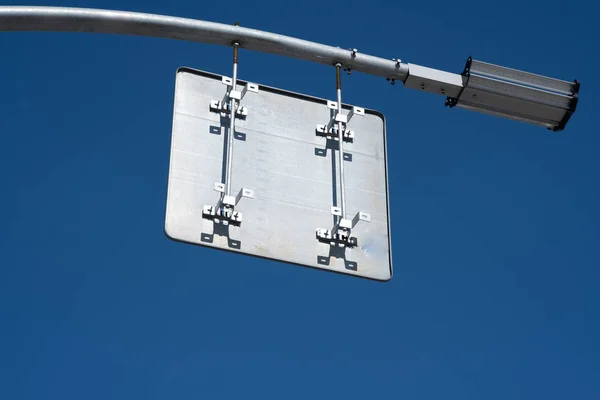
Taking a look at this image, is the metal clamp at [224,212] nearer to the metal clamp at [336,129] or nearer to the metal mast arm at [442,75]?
the metal clamp at [336,129]

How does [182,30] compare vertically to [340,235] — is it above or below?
above

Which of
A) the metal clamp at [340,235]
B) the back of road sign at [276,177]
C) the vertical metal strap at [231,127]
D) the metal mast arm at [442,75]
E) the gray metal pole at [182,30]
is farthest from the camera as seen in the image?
the metal mast arm at [442,75]

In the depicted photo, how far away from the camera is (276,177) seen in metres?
10.5

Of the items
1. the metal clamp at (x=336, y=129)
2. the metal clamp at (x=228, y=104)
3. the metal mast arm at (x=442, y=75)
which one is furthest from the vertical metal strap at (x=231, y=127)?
the metal clamp at (x=336, y=129)

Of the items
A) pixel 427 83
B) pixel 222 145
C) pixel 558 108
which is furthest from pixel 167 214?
pixel 558 108

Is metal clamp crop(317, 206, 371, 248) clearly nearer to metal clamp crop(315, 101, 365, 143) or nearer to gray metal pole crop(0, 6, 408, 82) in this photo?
metal clamp crop(315, 101, 365, 143)

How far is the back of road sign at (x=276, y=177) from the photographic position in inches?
388

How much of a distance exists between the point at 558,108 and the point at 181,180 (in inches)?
152

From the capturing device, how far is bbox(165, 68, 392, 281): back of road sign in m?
9.86

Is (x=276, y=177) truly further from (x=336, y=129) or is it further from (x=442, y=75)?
(x=442, y=75)

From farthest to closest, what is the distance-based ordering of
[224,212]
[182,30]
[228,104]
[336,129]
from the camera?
[336,129]
[228,104]
[182,30]
[224,212]

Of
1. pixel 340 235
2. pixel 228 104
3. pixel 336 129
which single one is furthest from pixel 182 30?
pixel 340 235

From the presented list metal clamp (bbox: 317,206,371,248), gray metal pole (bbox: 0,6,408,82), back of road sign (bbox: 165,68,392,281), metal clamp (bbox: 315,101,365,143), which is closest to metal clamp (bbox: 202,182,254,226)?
back of road sign (bbox: 165,68,392,281)

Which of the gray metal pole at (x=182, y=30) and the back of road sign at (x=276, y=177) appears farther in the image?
the back of road sign at (x=276, y=177)
